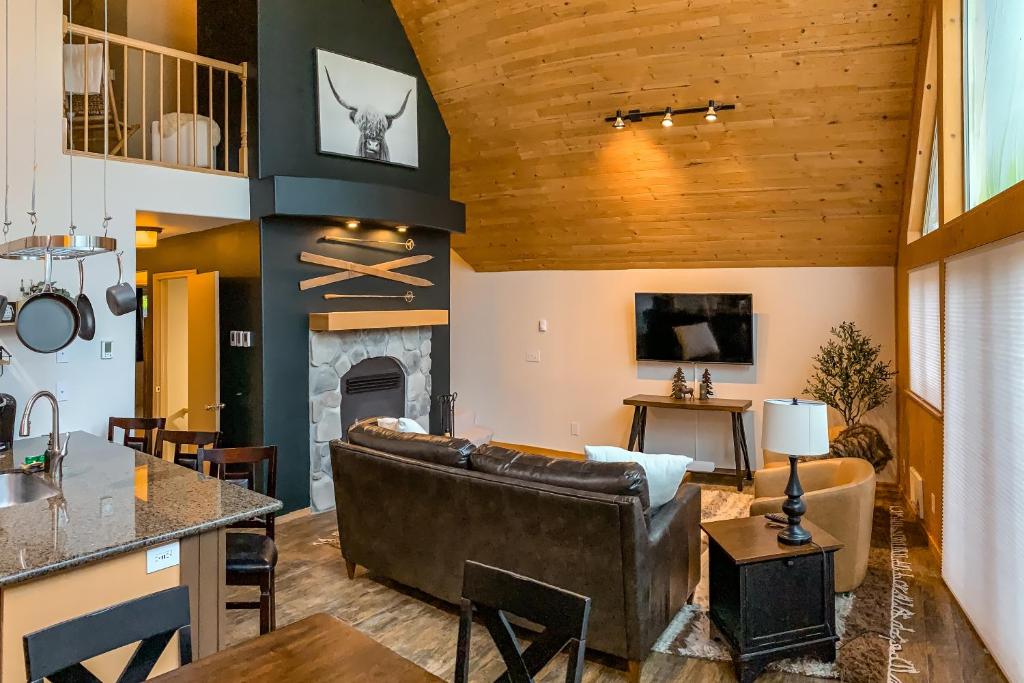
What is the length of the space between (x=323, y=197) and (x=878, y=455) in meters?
4.73

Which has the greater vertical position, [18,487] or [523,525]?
[18,487]

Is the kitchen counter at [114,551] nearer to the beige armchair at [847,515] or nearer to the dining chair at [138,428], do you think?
the dining chair at [138,428]

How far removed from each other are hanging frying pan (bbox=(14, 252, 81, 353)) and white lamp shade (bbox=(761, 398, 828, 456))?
326cm

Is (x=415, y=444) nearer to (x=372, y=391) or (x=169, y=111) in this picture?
(x=372, y=391)

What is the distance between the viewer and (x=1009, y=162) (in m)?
3.09

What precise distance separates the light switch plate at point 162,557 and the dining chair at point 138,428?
1.92m

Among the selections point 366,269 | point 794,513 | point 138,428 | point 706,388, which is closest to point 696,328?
point 706,388

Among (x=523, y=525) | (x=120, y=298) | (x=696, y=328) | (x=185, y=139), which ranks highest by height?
(x=185, y=139)

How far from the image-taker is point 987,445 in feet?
10.7

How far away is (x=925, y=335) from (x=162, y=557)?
198 inches

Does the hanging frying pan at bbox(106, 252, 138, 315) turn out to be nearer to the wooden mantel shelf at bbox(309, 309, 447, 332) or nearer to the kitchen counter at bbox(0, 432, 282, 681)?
the kitchen counter at bbox(0, 432, 282, 681)

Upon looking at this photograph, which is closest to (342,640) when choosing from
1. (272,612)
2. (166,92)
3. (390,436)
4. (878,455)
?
(272,612)

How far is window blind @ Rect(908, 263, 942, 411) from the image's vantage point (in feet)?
15.0

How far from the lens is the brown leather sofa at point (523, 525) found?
2896 millimetres
